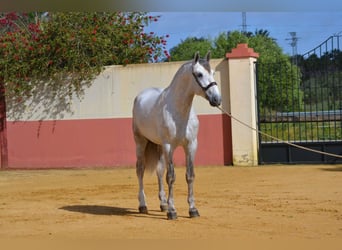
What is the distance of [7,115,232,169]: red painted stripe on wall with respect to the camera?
1520 centimetres

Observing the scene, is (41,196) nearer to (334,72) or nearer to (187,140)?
(187,140)

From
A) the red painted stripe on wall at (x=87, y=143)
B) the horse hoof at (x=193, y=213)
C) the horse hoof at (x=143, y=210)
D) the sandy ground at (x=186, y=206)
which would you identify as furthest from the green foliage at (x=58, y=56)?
the horse hoof at (x=193, y=213)

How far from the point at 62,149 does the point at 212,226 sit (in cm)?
990

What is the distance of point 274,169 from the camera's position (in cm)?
1388

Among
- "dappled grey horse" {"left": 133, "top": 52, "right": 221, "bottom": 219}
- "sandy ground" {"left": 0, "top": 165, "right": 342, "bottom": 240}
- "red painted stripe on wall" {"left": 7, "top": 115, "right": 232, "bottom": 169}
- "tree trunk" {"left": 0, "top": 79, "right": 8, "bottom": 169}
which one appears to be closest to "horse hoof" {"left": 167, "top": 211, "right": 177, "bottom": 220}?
"dappled grey horse" {"left": 133, "top": 52, "right": 221, "bottom": 219}

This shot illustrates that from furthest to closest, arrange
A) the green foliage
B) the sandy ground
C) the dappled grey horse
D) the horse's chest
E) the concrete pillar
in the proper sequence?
the green foliage → the concrete pillar → the horse's chest → the dappled grey horse → the sandy ground

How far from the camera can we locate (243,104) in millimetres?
14844

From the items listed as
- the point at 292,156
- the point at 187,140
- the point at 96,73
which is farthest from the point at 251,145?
the point at 187,140

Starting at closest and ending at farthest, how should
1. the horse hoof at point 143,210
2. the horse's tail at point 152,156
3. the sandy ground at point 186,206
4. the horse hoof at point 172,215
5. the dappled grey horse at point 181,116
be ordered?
the sandy ground at point 186,206 → the dappled grey horse at point 181,116 → the horse hoof at point 172,215 → the horse hoof at point 143,210 → the horse's tail at point 152,156

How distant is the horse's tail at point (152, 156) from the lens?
8.69 metres

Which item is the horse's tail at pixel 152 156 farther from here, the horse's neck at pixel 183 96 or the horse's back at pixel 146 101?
the horse's neck at pixel 183 96

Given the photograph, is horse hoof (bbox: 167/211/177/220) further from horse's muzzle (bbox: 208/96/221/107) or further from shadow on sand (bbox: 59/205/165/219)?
horse's muzzle (bbox: 208/96/221/107)

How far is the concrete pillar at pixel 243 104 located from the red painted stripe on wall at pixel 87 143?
346 millimetres

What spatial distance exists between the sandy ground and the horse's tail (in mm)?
634
